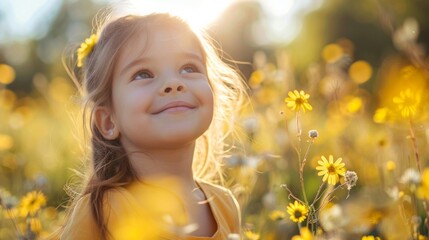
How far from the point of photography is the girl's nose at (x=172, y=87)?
232cm

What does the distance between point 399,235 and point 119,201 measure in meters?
0.93

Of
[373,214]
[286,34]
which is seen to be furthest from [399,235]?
[286,34]

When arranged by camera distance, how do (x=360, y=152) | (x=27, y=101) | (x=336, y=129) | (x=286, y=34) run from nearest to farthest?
1. (x=360, y=152)
2. (x=336, y=129)
3. (x=27, y=101)
4. (x=286, y=34)

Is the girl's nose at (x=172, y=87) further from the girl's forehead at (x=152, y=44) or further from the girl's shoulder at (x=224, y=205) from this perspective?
the girl's shoulder at (x=224, y=205)

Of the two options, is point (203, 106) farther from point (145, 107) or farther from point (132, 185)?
point (132, 185)

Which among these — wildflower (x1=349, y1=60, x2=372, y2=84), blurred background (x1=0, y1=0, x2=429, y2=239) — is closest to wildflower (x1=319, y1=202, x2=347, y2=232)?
blurred background (x1=0, y1=0, x2=429, y2=239)

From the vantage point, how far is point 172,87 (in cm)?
233

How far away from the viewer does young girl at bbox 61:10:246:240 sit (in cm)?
229

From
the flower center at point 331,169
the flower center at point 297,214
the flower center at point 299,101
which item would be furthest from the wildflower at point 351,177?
the flower center at point 299,101

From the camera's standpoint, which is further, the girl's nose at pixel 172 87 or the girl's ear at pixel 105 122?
the girl's ear at pixel 105 122

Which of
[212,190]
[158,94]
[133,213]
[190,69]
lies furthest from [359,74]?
[133,213]

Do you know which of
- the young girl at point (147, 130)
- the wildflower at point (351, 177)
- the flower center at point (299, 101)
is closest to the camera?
the wildflower at point (351, 177)

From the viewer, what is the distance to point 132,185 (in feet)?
7.85

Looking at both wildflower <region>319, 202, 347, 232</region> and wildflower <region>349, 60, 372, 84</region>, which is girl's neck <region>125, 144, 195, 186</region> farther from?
wildflower <region>349, 60, 372, 84</region>
